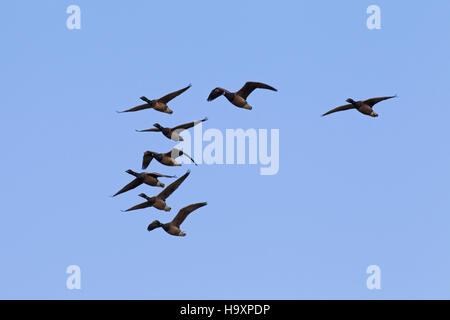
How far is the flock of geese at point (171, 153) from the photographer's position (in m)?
62.7

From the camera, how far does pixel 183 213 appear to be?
63.0 meters

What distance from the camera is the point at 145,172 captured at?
2506 inches

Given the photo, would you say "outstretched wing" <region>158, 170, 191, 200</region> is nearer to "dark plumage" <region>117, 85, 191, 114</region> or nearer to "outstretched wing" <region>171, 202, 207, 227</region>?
"outstretched wing" <region>171, 202, 207, 227</region>

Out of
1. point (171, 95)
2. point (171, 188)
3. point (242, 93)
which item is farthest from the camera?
point (242, 93)

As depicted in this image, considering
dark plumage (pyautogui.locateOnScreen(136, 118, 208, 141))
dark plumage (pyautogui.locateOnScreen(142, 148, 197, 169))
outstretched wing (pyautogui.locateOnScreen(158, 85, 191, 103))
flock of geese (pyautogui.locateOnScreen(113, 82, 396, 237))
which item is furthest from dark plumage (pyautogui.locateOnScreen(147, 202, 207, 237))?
outstretched wing (pyautogui.locateOnScreen(158, 85, 191, 103))

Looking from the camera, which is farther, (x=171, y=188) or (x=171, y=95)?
(x=171, y=95)

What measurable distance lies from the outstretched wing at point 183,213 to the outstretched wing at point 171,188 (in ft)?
3.95

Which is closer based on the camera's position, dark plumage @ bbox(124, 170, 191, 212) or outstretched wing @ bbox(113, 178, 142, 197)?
dark plumage @ bbox(124, 170, 191, 212)

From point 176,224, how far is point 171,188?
2444 millimetres

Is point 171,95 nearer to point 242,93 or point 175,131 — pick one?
point 175,131

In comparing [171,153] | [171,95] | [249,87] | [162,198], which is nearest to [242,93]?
[249,87]

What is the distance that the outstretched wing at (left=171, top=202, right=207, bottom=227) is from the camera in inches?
2471
